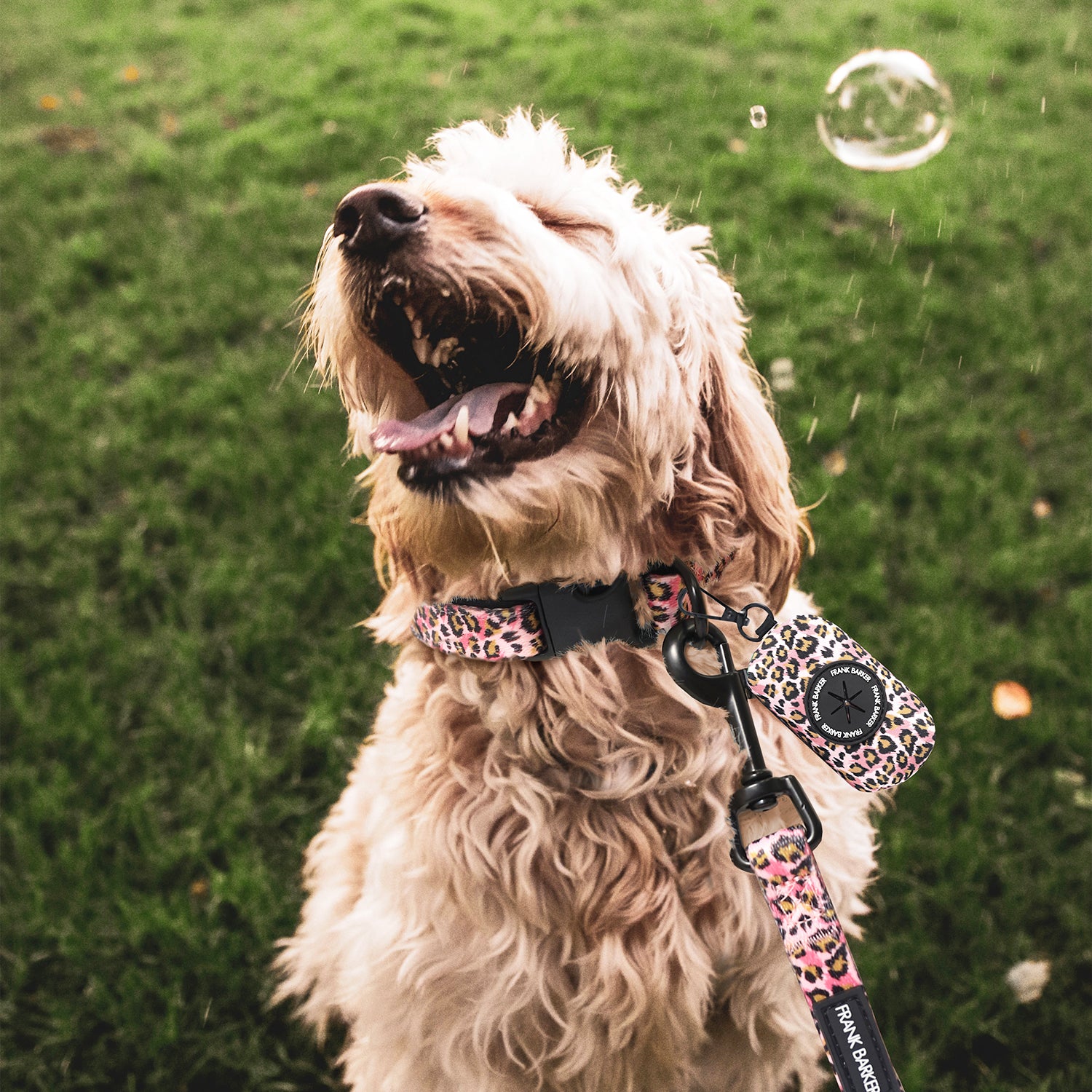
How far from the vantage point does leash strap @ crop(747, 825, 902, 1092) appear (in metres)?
1.21

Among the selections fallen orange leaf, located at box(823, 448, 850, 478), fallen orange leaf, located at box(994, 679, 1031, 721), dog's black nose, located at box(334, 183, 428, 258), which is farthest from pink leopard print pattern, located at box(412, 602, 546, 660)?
fallen orange leaf, located at box(823, 448, 850, 478)

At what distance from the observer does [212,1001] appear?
252 cm

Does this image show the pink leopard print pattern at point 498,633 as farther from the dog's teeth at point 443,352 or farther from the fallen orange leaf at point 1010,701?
the fallen orange leaf at point 1010,701

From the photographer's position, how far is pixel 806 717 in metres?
1.41

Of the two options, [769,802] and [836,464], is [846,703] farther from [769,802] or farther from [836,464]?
[836,464]

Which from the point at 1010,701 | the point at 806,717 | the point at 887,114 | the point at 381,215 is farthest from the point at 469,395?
the point at 1010,701

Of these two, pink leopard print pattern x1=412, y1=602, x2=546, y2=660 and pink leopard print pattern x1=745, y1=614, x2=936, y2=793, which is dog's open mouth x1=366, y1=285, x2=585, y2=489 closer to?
pink leopard print pattern x1=412, y1=602, x2=546, y2=660

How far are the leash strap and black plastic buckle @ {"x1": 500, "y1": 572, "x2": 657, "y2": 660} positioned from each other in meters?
0.45

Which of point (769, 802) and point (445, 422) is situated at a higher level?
point (445, 422)

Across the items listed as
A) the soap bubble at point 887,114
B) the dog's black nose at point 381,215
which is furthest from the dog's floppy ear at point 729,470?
the soap bubble at point 887,114

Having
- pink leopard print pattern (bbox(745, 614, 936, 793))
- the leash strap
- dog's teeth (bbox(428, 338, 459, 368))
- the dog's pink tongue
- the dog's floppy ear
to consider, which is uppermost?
dog's teeth (bbox(428, 338, 459, 368))

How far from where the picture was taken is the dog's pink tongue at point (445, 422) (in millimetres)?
1525

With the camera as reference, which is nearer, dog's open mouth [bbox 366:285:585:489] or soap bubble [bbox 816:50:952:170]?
dog's open mouth [bbox 366:285:585:489]

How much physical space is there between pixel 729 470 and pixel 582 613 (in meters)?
0.37
